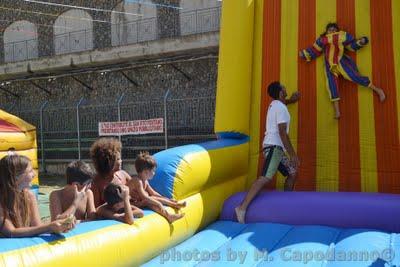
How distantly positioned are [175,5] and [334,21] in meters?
9.27

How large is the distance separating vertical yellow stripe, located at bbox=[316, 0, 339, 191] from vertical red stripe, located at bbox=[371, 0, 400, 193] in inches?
12.7

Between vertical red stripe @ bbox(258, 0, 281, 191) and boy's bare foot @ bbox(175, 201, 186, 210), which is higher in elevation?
vertical red stripe @ bbox(258, 0, 281, 191)

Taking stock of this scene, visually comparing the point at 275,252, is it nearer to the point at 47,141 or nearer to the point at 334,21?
the point at 334,21

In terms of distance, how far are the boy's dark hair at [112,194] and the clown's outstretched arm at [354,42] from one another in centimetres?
226

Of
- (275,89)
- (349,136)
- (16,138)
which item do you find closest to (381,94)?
(349,136)

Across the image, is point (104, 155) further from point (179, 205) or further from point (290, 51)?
point (290, 51)

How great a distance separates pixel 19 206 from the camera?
2.35 meters

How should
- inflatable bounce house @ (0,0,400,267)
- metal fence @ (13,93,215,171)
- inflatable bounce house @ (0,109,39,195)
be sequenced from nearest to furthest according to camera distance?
1. inflatable bounce house @ (0,0,400,267)
2. inflatable bounce house @ (0,109,39,195)
3. metal fence @ (13,93,215,171)

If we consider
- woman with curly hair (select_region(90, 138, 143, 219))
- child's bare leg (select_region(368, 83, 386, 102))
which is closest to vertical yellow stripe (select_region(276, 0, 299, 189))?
child's bare leg (select_region(368, 83, 386, 102))

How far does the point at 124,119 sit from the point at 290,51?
7.42 m

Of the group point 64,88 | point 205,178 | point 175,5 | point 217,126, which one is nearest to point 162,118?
point 175,5

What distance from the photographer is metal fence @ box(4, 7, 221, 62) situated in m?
12.5

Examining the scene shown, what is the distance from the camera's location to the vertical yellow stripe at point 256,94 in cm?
430

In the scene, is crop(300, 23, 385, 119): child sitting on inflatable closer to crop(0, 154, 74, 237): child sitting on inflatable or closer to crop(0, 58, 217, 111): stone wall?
crop(0, 154, 74, 237): child sitting on inflatable
